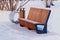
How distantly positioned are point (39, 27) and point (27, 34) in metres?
0.43

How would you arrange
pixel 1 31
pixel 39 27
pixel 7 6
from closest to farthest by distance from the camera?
pixel 39 27, pixel 1 31, pixel 7 6

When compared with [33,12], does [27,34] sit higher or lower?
lower

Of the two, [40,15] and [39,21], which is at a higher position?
[40,15]

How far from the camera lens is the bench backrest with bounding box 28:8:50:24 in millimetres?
5719

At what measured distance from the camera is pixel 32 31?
20.0 ft

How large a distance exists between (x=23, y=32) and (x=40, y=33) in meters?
0.57

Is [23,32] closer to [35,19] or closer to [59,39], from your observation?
[35,19]

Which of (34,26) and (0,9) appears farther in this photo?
(0,9)

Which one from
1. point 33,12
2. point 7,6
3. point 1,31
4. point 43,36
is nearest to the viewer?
point 43,36

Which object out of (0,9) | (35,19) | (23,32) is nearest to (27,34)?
(23,32)

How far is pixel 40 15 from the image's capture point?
6.10 metres

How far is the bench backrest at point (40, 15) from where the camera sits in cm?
572

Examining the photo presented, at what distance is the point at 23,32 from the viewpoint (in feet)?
19.6

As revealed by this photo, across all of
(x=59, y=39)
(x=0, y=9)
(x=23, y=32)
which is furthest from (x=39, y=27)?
(x=0, y=9)
